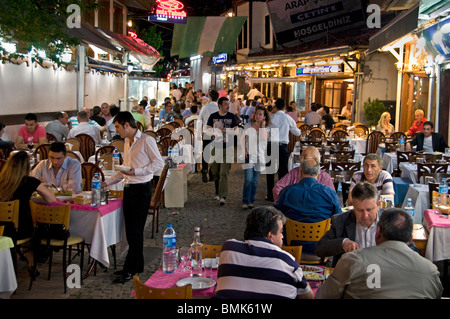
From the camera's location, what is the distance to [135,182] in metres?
6.58

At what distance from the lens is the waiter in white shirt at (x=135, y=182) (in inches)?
260

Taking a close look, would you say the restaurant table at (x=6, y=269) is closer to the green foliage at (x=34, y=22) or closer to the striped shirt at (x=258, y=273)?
the striped shirt at (x=258, y=273)

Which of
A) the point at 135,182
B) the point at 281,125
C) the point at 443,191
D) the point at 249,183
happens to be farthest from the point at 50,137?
the point at 443,191

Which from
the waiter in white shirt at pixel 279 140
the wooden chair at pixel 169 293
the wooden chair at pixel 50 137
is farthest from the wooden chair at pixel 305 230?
the wooden chair at pixel 50 137

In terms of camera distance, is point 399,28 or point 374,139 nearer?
point 399,28

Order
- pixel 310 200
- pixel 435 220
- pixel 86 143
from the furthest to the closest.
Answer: pixel 86 143, pixel 435 220, pixel 310 200

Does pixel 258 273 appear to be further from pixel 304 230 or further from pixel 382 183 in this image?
pixel 382 183

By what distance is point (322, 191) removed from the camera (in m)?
5.87

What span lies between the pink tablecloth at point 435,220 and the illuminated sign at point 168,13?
2477 cm

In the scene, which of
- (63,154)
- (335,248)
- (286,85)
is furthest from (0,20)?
(286,85)

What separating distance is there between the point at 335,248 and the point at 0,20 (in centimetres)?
701

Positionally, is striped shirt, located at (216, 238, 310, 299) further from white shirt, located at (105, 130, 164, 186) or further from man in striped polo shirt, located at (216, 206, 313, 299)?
white shirt, located at (105, 130, 164, 186)

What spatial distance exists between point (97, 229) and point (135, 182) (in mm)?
686

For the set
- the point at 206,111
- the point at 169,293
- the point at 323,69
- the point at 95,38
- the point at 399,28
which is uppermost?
the point at 95,38
